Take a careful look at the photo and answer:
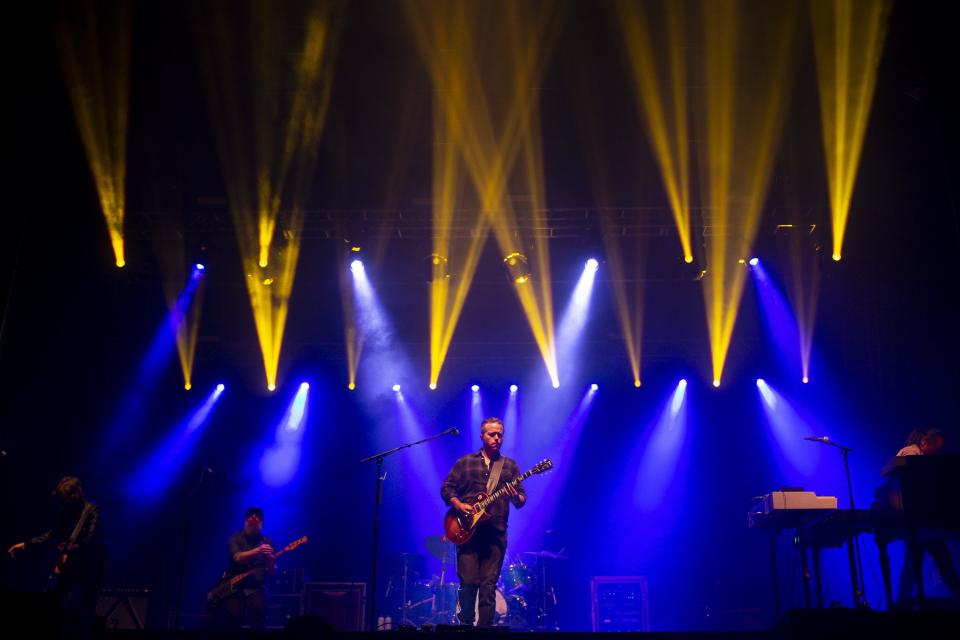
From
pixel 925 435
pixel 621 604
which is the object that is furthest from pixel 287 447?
pixel 925 435

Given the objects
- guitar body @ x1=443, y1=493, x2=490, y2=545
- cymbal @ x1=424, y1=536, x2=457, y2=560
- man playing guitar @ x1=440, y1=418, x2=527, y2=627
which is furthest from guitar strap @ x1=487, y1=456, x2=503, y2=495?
cymbal @ x1=424, y1=536, x2=457, y2=560

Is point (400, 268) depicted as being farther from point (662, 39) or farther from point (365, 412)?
point (662, 39)

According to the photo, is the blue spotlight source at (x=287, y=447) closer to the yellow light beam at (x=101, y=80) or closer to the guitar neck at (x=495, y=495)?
the yellow light beam at (x=101, y=80)

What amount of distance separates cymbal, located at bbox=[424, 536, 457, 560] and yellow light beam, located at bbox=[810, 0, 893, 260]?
712 cm

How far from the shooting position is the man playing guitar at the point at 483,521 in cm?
662

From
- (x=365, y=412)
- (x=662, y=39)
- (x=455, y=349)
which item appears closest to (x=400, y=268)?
(x=455, y=349)

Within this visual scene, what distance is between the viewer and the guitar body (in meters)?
6.67

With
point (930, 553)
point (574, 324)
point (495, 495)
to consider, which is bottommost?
point (930, 553)

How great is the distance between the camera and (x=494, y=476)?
6980 mm

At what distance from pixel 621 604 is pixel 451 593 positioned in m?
2.38

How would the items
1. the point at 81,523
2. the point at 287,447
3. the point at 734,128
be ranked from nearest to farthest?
the point at 81,523, the point at 734,128, the point at 287,447

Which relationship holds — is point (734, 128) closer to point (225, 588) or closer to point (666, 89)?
point (666, 89)

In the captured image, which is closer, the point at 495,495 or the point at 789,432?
the point at 495,495

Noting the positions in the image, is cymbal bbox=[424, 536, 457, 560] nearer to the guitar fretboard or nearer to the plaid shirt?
the plaid shirt
